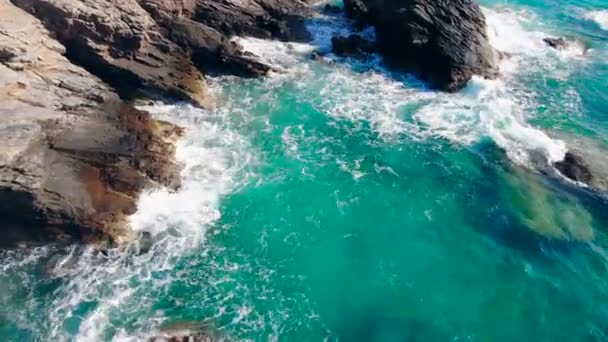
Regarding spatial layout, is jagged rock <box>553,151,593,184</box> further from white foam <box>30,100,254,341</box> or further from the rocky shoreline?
white foam <box>30,100,254,341</box>

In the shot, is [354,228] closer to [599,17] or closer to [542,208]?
[542,208]

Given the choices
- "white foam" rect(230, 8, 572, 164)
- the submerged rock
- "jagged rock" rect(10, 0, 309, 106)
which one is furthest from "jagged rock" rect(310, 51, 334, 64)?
the submerged rock

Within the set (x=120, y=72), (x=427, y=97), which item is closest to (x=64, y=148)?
(x=120, y=72)

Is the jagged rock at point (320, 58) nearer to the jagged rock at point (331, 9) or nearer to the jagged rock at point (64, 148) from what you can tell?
the jagged rock at point (331, 9)

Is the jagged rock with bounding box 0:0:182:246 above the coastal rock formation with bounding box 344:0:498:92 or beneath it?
beneath

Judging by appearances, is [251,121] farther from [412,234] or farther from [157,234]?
[412,234]

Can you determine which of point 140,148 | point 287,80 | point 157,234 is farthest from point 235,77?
point 157,234
